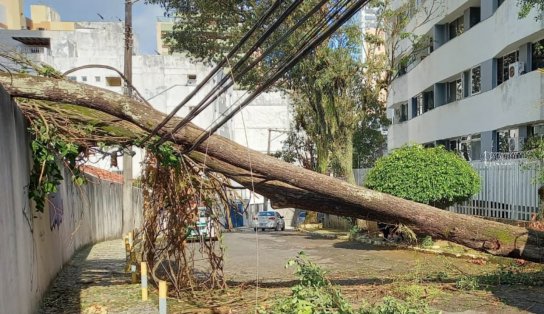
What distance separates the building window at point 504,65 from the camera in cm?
1744

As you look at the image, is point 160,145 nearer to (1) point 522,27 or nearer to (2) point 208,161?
(2) point 208,161

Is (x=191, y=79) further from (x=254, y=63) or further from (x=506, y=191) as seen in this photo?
(x=254, y=63)

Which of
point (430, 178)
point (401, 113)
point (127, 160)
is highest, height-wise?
point (401, 113)

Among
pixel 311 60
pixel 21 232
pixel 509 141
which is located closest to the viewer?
pixel 21 232

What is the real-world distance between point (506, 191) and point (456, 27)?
38.5 feet

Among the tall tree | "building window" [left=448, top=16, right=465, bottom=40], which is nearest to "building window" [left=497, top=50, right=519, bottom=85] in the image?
"building window" [left=448, top=16, right=465, bottom=40]

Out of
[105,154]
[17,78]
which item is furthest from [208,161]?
[17,78]

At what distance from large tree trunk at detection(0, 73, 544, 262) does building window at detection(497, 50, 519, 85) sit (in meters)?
10.7

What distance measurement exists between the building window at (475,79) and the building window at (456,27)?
97.4 inches

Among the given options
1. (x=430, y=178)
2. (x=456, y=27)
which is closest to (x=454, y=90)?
(x=456, y=27)

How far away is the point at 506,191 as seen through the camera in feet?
44.9

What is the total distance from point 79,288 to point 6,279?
4.68 meters

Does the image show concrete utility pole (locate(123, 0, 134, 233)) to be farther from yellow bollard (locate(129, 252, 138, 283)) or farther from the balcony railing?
the balcony railing

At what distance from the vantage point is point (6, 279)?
4.86 metres
